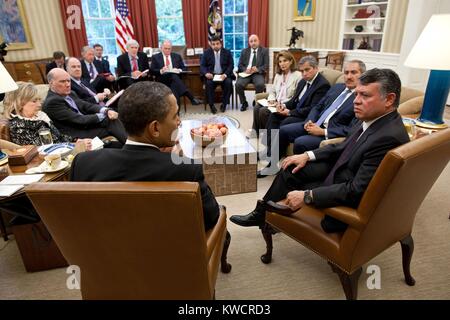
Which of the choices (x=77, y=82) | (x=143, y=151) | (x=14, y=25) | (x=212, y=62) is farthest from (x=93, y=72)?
(x=143, y=151)

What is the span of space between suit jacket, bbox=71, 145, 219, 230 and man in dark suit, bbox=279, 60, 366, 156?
1.81 metres

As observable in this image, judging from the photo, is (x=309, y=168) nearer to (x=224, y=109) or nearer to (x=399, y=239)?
(x=399, y=239)

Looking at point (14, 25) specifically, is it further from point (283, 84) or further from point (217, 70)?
point (283, 84)

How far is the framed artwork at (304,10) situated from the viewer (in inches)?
237

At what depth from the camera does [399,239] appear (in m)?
1.59

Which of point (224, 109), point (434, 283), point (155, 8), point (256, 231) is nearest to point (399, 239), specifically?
point (434, 283)

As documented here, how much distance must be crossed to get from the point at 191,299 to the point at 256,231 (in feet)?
3.63

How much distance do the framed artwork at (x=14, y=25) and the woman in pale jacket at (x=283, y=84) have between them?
4.69m

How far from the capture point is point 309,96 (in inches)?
126

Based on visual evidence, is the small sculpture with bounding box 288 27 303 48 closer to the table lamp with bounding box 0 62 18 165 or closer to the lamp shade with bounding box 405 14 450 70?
the lamp shade with bounding box 405 14 450 70

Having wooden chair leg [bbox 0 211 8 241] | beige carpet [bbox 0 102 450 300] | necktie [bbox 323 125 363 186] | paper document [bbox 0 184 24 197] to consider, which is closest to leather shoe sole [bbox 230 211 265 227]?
beige carpet [bbox 0 102 450 300]

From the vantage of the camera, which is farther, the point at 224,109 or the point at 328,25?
the point at 328,25

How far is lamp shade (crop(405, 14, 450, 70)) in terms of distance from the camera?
6.43ft

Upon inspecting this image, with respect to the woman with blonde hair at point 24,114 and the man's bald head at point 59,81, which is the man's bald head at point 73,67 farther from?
the woman with blonde hair at point 24,114
